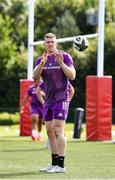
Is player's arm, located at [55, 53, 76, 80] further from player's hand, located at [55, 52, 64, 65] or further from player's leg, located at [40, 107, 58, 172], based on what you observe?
player's leg, located at [40, 107, 58, 172]

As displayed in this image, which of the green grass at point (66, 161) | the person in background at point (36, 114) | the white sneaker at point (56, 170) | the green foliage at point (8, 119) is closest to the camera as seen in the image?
the green grass at point (66, 161)

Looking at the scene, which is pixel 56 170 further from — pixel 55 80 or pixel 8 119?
pixel 8 119

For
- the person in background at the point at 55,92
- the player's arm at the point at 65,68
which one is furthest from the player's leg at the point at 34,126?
the player's arm at the point at 65,68

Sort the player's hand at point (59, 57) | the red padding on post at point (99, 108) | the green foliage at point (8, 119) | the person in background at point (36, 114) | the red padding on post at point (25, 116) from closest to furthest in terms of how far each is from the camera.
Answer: the player's hand at point (59, 57) < the red padding on post at point (99, 108) < the person in background at point (36, 114) < the red padding on post at point (25, 116) < the green foliage at point (8, 119)

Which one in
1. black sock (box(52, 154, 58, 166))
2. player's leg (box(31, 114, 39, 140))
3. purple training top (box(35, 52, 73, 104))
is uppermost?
purple training top (box(35, 52, 73, 104))

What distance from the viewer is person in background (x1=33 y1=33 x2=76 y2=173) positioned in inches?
393

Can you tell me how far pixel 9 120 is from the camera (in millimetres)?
35562

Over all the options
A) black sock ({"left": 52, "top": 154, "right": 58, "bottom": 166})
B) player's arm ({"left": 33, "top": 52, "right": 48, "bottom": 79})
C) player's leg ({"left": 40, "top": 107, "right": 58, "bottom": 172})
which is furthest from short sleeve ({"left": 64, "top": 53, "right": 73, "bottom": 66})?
black sock ({"left": 52, "top": 154, "right": 58, "bottom": 166})

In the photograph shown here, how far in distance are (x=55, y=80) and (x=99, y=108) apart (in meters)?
7.31

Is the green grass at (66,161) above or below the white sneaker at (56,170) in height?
below

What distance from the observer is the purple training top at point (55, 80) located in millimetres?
10117

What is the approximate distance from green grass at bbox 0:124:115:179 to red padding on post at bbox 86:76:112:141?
1760 millimetres

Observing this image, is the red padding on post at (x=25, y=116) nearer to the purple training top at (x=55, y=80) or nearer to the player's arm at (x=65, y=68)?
the purple training top at (x=55, y=80)

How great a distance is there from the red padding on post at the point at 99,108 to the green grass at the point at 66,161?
1.76 m
